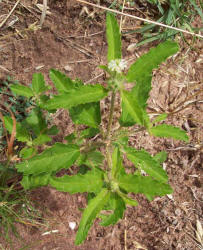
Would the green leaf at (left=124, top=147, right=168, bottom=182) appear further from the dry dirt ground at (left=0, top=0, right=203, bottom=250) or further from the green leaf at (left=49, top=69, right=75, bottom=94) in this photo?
the dry dirt ground at (left=0, top=0, right=203, bottom=250)

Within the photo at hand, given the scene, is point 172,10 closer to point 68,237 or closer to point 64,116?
point 64,116

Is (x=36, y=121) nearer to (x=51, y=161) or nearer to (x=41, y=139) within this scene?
(x=41, y=139)

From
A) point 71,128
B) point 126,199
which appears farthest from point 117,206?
point 71,128

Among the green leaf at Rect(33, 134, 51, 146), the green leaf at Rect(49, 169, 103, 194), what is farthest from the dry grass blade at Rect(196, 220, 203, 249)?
the green leaf at Rect(33, 134, 51, 146)

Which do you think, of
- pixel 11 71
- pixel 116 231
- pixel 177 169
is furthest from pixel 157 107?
pixel 11 71

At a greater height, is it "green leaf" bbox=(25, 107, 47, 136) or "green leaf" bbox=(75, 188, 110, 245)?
"green leaf" bbox=(25, 107, 47, 136)

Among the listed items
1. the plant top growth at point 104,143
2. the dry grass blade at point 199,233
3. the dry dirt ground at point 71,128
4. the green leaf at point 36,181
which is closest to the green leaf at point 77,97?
the plant top growth at point 104,143
